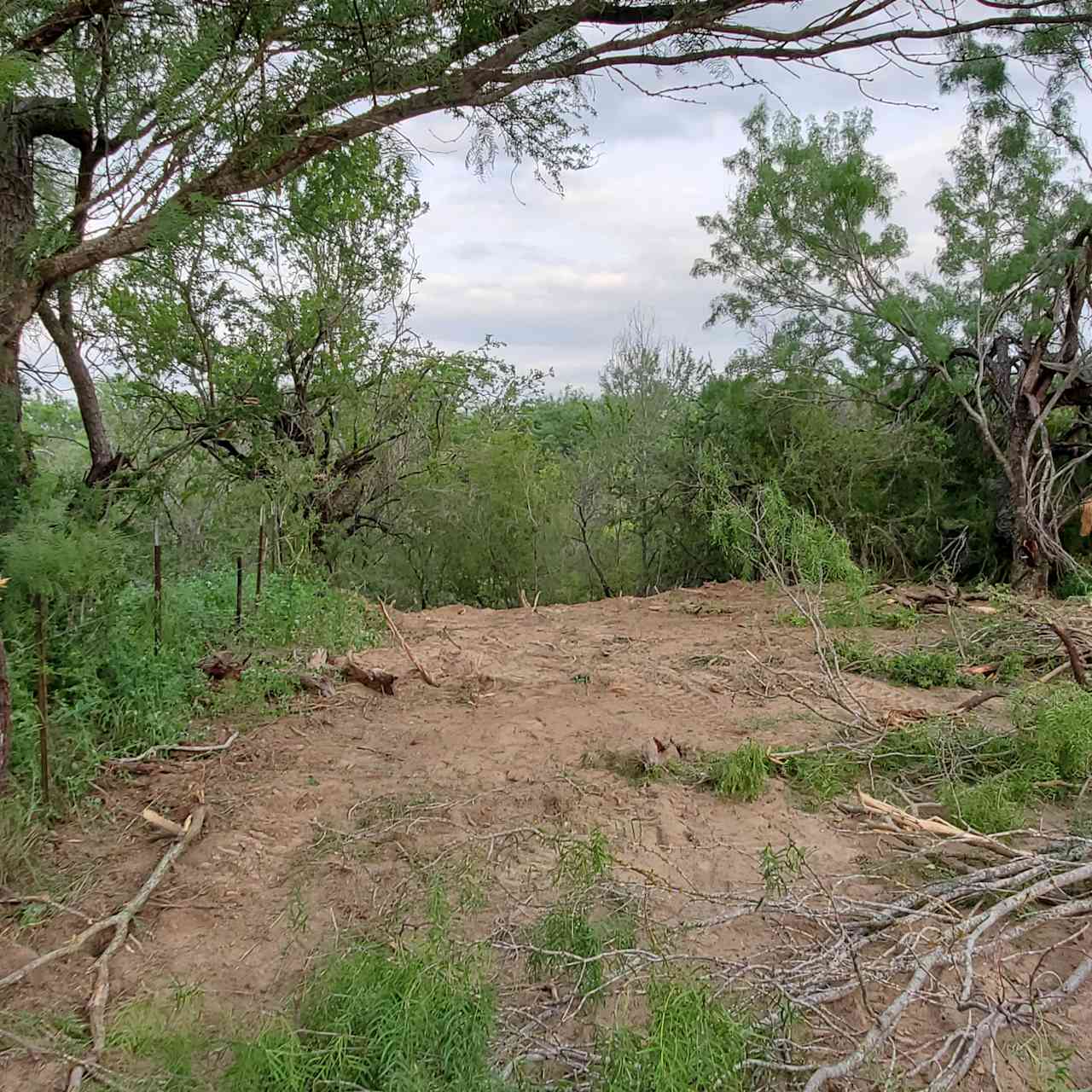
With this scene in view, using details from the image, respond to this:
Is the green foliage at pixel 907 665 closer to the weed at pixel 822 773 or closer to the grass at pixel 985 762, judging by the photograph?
the grass at pixel 985 762

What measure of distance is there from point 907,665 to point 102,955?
4.37 metres

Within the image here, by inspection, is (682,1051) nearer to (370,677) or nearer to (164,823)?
(164,823)

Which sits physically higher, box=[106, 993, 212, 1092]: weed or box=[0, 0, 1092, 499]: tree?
box=[0, 0, 1092, 499]: tree

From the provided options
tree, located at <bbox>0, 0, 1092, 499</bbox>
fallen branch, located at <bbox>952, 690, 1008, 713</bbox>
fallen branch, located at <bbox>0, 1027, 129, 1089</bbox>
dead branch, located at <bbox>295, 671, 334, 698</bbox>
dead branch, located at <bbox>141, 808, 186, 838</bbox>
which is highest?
tree, located at <bbox>0, 0, 1092, 499</bbox>

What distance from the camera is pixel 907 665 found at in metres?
4.82

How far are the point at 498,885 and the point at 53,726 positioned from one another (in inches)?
73.4

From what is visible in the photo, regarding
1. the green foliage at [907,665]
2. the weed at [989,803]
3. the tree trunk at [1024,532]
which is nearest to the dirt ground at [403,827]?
the green foliage at [907,665]

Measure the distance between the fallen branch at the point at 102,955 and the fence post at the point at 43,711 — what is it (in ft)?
1.80

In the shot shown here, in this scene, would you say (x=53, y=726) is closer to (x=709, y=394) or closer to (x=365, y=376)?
(x=365, y=376)

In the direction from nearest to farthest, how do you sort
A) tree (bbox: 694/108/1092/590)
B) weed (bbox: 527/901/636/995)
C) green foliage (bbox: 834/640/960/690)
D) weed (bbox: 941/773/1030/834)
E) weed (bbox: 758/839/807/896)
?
weed (bbox: 527/901/636/995), weed (bbox: 758/839/807/896), weed (bbox: 941/773/1030/834), green foliage (bbox: 834/640/960/690), tree (bbox: 694/108/1092/590)

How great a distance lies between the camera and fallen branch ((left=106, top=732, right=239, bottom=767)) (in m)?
3.23

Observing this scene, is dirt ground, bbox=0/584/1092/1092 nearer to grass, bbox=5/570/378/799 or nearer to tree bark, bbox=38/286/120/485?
grass, bbox=5/570/378/799

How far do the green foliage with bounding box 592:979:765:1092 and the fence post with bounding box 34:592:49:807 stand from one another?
2231 mm

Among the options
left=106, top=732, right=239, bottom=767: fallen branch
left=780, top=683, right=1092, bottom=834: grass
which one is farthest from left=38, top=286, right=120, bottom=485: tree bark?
left=780, top=683, right=1092, bottom=834: grass
